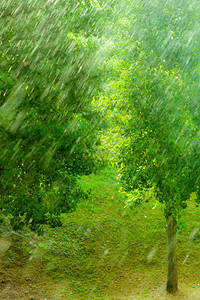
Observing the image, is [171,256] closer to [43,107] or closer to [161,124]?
[161,124]

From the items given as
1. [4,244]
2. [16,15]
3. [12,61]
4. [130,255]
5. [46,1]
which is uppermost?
[46,1]

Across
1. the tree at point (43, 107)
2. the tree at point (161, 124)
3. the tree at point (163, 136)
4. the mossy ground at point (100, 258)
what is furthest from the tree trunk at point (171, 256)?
the tree at point (43, 107)

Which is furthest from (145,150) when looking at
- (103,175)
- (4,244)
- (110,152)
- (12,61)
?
(103,175)

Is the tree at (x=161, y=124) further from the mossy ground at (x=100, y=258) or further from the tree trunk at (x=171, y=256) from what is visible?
the mossy ground at (x=100, y=258)

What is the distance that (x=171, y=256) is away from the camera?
41.2 ft

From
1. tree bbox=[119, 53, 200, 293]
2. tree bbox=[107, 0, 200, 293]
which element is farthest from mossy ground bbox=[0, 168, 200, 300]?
tree bbox=[119, 53, 200, 293]

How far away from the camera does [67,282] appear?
43.2 ft

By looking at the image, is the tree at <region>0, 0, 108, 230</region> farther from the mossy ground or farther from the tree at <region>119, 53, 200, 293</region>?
the mossy ground

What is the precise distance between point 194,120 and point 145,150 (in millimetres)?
2276

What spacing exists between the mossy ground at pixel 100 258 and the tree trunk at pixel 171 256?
1.54ft

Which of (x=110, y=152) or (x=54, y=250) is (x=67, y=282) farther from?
(x=110, y=152)

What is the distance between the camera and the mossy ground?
12.7m

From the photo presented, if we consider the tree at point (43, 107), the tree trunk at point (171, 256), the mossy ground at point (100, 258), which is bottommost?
the mossy ground at point (100, 258)

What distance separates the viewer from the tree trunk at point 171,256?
12.4 meters
